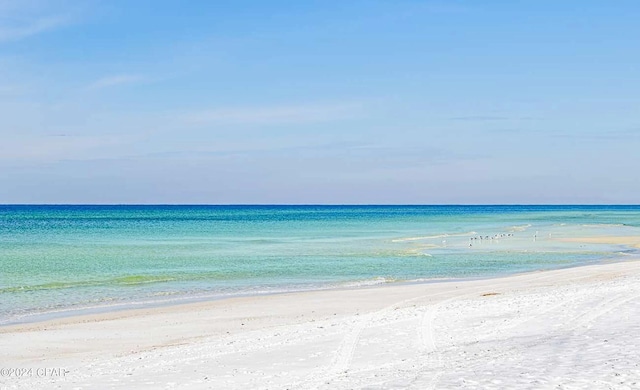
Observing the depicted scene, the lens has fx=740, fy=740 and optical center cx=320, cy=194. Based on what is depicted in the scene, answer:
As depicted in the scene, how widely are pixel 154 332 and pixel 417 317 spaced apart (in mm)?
5709

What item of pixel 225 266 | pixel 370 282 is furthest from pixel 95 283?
pixel 370 282

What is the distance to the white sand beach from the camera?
10109mm

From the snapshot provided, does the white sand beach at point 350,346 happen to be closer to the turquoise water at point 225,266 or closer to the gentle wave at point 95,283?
Result: the turquoise water at point 225,266

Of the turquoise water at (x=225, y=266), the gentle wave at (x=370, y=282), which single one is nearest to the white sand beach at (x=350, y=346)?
the turquoise water at (x=225, y=266)

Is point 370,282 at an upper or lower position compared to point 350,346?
lower

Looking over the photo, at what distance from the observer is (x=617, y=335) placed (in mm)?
12156

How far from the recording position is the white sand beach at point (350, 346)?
10.1 meters

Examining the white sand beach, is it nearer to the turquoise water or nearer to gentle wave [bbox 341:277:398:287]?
the turquoise water

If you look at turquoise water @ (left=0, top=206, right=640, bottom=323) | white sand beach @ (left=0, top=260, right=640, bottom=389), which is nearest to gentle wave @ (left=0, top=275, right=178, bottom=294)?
turquoise water @ (left=0, top=206, right=640, bottom=323)

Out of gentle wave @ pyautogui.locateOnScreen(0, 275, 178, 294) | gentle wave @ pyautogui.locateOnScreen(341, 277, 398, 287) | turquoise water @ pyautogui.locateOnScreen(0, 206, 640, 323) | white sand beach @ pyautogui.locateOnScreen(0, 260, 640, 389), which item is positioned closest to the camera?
white sand beach @ pyautogui.locateOnScreen(0, 260, 640, 389)

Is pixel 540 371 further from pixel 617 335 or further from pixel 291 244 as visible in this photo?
pixel 291 244

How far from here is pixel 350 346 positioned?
12695 mm

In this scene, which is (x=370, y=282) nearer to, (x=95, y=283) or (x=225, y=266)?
(x=225, y=266)

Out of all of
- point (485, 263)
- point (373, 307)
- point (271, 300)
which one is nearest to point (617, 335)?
point (373, 307)
